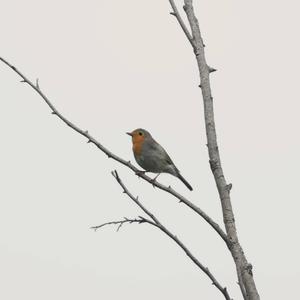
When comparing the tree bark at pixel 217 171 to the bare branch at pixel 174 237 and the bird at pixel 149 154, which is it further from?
the bird at pixel 149 154

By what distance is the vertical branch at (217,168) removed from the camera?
13.1ft

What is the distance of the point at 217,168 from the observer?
4.43m

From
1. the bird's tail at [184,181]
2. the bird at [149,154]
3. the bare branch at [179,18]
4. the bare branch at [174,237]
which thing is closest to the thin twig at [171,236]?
the bare branch at [174,237]

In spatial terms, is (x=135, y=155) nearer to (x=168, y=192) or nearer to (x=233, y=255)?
(x=168, y=192)

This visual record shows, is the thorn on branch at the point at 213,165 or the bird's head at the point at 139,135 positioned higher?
the bird's head at the point at 139,135

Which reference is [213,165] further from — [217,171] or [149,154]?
[149,154]

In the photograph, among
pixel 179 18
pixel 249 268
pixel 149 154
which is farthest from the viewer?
pixel 149 154

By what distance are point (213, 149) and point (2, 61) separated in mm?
1580

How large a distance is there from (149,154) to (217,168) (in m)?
8.82

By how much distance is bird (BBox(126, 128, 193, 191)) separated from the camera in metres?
13.2

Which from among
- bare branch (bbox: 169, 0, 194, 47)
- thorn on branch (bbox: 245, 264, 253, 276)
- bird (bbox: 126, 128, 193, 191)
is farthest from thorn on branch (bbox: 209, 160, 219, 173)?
bird (bbox: 126, 128, 193, 191)

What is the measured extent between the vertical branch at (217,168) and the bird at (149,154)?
8059 mm

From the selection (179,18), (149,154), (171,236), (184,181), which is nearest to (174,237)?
(171,236)

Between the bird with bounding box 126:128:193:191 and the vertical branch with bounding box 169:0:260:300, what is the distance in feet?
26.4
